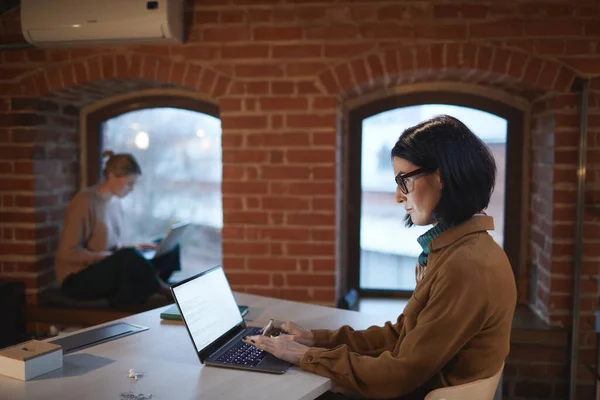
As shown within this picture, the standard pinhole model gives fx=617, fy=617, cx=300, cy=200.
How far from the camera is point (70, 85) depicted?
3408mm

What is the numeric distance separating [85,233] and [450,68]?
7.30 feet

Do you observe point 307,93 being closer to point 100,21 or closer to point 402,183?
point 100,21

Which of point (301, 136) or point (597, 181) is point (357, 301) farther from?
point (597, 181)

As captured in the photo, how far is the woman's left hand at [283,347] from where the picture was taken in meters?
1.81

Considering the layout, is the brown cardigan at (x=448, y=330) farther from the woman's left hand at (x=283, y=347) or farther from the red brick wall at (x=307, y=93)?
the red brick wall at (x=307, y=93)

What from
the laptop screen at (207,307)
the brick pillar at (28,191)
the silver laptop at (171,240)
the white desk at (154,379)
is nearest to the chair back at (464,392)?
the white desk at (154,379)

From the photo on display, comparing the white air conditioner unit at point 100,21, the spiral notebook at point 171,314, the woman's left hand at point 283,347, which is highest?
the white air conditioner unit at point 100,21

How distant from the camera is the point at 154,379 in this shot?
1702 millimetres

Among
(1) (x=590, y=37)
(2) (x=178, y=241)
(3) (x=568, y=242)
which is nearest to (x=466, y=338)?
(3) (x=568, y=242)

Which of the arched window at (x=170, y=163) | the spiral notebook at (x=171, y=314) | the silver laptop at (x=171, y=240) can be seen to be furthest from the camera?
the arched window at (x=170, y=163)

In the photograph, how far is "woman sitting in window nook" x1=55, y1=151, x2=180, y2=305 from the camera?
3.45 m

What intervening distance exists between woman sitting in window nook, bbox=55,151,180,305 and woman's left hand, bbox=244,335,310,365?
1.75 meters

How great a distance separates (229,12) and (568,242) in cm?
A: 210

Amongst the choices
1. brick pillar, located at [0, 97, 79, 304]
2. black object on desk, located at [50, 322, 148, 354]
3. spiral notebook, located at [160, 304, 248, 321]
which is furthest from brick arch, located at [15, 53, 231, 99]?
black object on desk, located at [50, 322, 148, 354]
